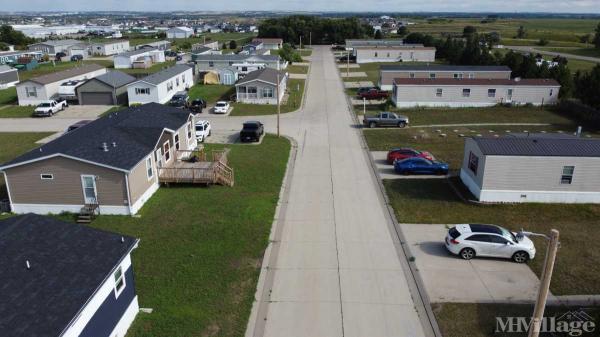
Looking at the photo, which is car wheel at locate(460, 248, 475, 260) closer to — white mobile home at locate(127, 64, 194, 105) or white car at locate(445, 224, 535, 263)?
white car at locate(445, 224, 535, 263)

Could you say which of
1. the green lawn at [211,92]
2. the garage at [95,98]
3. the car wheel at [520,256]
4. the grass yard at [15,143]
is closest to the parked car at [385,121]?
the green lawn at [211,92]

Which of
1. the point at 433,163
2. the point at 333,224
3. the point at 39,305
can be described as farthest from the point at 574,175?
the point at 39,305

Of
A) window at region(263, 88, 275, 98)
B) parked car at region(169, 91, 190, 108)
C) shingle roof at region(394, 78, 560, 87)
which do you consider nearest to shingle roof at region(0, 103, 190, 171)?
parked car at region(169, 91, 190, 108)

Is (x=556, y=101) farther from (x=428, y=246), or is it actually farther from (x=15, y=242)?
(x=15, y=242)

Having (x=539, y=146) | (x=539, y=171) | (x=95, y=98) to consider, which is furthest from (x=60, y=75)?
(x=539, y=171)

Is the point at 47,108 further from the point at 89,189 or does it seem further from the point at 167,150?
the point at 89,189
